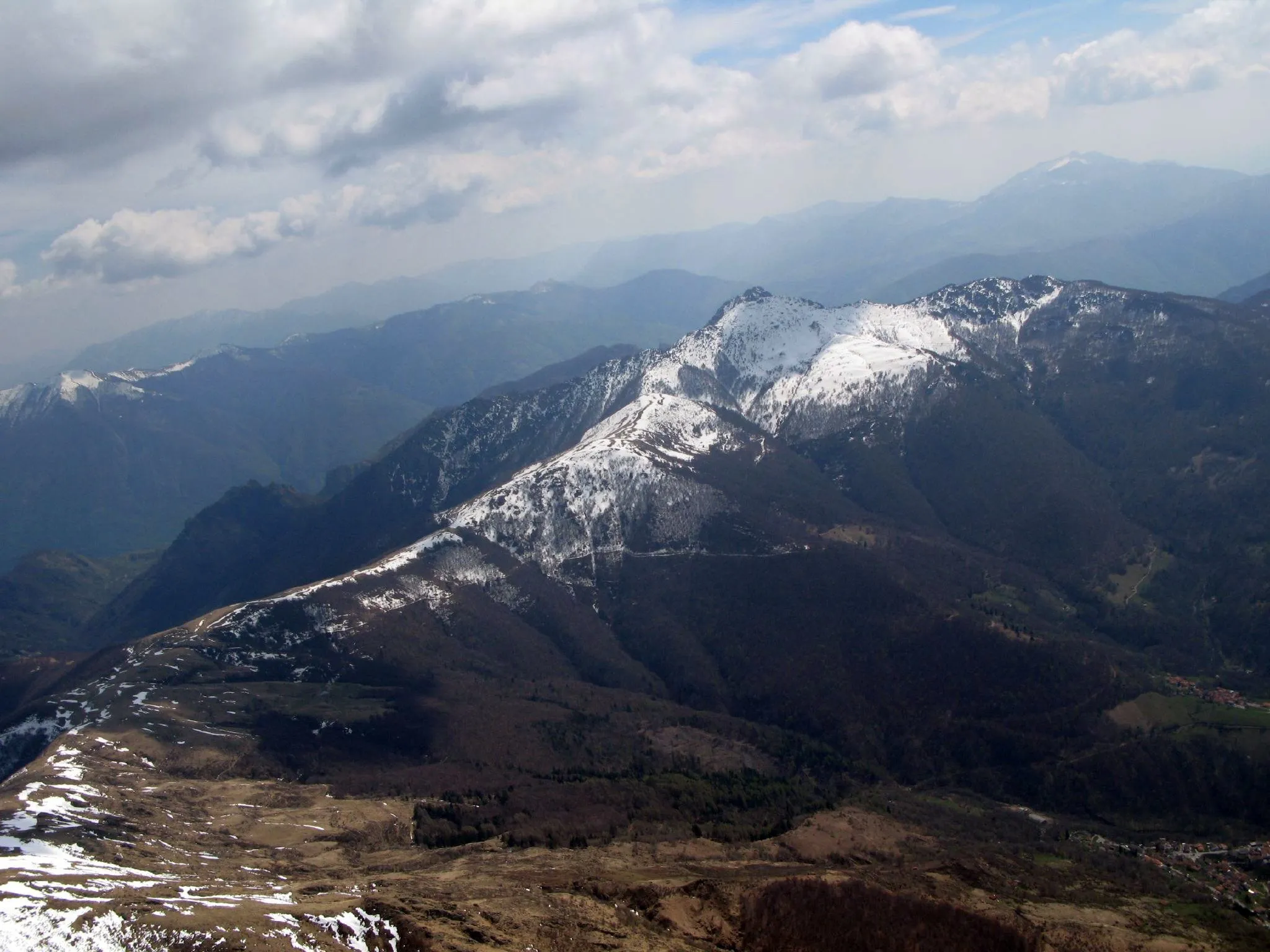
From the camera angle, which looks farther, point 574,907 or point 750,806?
point 750,806

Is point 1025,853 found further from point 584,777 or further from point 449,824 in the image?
point 449,824

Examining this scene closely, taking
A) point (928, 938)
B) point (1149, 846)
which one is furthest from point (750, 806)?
point (1149, 846)

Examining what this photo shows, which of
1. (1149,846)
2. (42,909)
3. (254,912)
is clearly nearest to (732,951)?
(254,912)

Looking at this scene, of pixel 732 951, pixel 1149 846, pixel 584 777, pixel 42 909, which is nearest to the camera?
pixel 42 909

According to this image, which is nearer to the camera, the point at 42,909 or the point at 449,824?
the point at 42,909

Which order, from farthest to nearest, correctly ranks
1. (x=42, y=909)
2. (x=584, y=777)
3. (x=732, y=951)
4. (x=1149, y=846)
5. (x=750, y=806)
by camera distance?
(x=584, y=777), (x=750, y=806), (x=1149, y=846), (x=732, y=951), (x=42, y=909)

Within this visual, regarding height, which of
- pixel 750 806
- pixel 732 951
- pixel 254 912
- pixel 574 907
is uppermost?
pixel 254 912

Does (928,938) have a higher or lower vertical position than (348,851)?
lower

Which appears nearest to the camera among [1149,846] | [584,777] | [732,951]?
[732,951]

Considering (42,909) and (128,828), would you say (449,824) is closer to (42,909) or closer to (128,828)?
(128,828)
